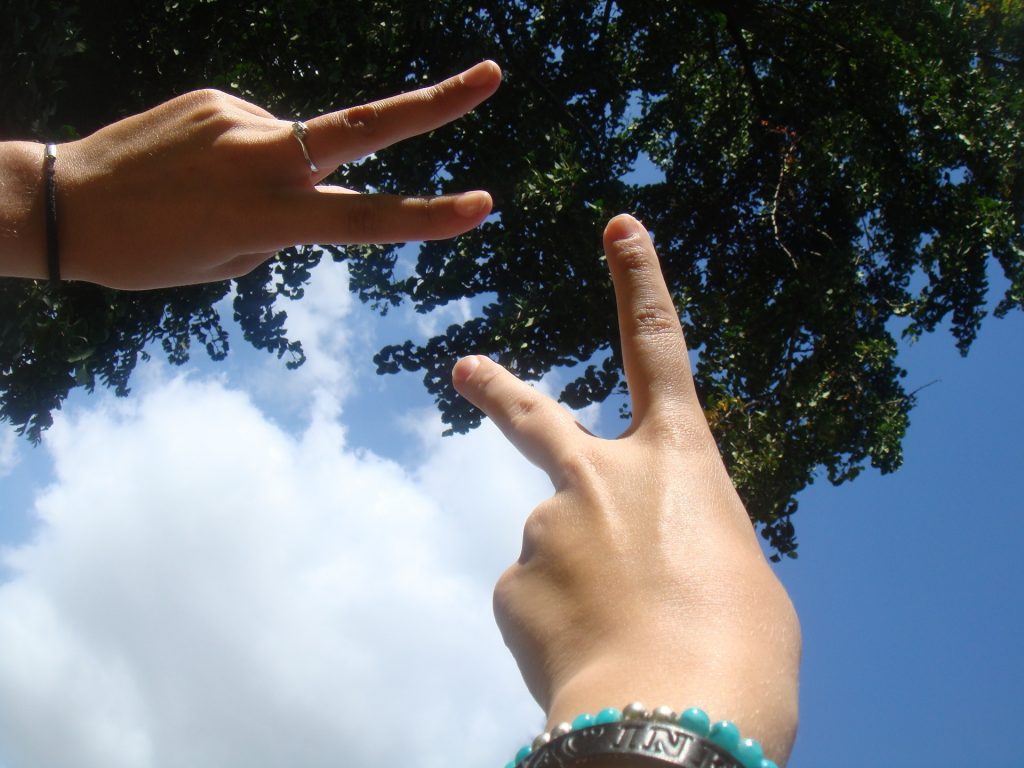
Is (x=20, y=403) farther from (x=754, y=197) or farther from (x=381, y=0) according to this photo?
(x=754, y=197)

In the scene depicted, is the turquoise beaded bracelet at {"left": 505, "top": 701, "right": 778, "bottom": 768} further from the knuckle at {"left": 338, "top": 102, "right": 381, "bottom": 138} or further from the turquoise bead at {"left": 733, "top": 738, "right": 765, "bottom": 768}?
the knuckle at {"left": 338, "top": 102, "right": 381, "bottom": 138}

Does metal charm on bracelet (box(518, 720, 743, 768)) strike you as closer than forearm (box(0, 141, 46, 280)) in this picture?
Yes

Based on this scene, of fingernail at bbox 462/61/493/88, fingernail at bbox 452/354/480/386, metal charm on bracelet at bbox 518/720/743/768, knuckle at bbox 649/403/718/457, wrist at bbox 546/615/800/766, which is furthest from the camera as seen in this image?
fingernail at bbox 452/354/480/386

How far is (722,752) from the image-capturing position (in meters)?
0.99

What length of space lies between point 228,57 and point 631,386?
412cm

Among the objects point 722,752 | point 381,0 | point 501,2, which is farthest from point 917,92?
point 722,752

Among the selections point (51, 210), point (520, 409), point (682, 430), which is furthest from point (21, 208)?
point (682, 430)

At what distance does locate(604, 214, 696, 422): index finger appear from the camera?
61.0 inches

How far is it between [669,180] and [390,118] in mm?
4858

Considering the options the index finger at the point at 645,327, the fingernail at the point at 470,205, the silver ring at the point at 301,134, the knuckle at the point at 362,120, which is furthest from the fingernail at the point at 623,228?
the silver ring at the point at 301,134

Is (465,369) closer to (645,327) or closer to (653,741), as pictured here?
(645,327)

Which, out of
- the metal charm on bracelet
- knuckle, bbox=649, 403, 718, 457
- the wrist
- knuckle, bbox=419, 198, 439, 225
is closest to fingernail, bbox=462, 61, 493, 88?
knuckle, bbox=419, 198, 439, 225

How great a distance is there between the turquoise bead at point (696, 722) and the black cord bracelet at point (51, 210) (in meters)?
1.38

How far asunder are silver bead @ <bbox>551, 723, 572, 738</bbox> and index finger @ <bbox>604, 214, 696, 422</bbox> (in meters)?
0.65
